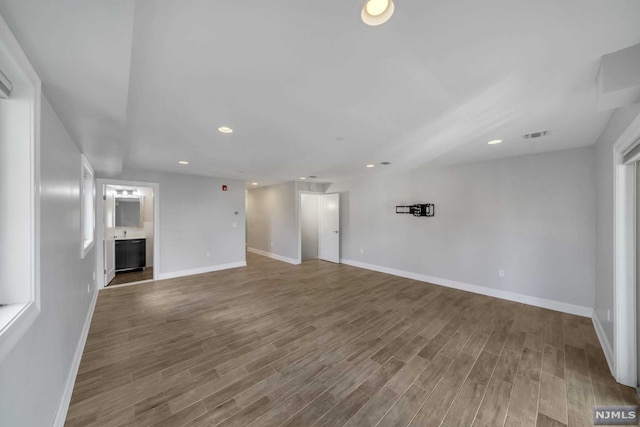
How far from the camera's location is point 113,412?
164cm

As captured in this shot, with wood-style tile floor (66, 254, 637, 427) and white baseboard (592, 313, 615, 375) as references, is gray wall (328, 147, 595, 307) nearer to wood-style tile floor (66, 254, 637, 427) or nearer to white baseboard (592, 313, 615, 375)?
white baseboard (592, 313, 615, 375)

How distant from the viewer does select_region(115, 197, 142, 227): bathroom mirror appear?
226 inches

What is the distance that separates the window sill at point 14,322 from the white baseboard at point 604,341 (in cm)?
409

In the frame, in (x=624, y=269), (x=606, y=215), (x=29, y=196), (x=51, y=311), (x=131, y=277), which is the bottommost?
(x=131, y=277)

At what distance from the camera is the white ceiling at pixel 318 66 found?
1.04 metres

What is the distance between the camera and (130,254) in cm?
559

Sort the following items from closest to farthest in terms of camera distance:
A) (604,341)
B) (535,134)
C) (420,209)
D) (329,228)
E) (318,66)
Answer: (318,66) < (604,341) < (535,134) < (420,209) < (329,228)

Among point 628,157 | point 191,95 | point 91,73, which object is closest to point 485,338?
point 628,157

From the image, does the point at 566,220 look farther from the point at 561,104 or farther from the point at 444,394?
the point at 444,394

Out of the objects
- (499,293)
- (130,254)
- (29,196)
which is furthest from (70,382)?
(499,293)

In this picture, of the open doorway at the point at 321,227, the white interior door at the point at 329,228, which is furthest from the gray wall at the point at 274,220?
the white interior door at the point at 329,228

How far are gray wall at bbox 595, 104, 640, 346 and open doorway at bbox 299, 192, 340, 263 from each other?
4625 millimetres

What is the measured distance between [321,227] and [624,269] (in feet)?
18.4

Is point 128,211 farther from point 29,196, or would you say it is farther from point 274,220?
point 29,196
